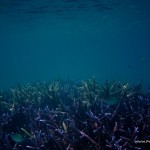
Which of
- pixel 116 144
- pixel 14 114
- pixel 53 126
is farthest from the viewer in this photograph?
pixel 14 114

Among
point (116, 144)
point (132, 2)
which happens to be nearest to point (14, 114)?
point (116, 144)

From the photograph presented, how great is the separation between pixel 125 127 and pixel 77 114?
1383mm

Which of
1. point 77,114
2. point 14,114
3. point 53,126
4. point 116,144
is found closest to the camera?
point 116,144

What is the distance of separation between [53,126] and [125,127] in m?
1.77

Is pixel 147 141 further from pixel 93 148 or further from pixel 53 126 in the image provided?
pixel 53 126

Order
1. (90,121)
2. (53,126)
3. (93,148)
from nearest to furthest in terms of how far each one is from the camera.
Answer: (93,148) → (90,121) → (53,126)

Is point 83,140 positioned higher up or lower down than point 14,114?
higher up

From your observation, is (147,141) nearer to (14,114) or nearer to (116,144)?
(116,144)

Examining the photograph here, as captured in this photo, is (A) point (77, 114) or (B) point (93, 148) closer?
(B) point (93, 148)

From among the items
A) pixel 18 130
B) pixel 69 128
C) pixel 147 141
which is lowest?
pixel 18 130

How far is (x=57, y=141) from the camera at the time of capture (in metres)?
5.35

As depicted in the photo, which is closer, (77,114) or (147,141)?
(147,141)

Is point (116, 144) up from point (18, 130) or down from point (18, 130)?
up

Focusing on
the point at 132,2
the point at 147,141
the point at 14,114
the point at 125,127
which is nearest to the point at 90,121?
the point at 125,127
